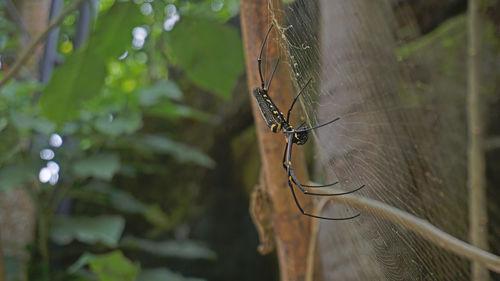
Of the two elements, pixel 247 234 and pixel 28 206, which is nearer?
pixel 28 206

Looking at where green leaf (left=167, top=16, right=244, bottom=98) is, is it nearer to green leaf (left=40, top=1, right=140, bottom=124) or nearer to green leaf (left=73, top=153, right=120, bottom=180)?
green leaf (left=40, top=1, right=140, bottom=124)

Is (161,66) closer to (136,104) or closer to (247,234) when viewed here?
(247,234)

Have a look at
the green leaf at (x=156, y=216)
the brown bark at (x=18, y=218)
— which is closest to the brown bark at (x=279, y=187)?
the brown bark at (x=18, y=218)

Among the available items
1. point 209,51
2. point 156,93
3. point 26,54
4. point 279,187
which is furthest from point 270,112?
point 156,93

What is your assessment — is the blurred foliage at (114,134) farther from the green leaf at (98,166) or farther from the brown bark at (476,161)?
the brown bark at (476,161)

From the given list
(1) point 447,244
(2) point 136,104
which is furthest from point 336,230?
(2) point 136,104

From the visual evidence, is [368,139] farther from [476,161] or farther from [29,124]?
[29,124]

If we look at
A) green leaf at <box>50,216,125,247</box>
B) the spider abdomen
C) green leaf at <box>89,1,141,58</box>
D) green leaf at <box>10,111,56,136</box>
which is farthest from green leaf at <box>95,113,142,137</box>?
the spider abdomen
